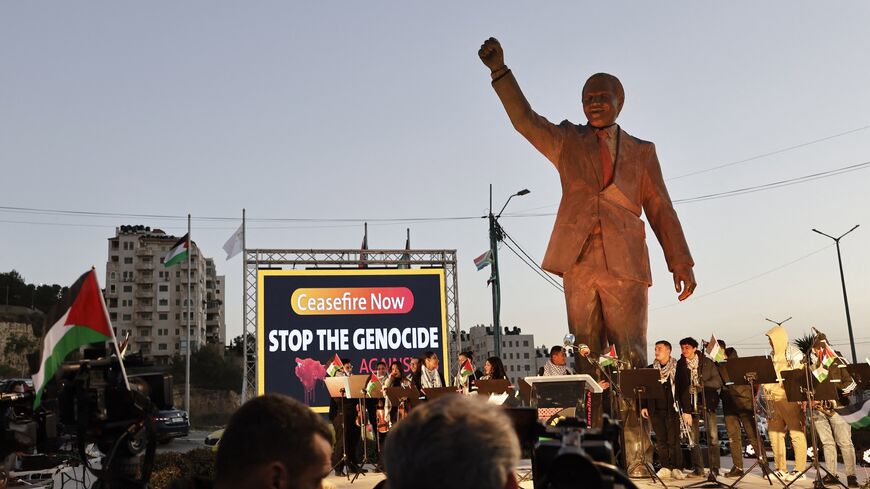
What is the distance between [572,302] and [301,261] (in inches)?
463

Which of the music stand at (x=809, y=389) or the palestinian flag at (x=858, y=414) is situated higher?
the music stand at (x=809, y=389)

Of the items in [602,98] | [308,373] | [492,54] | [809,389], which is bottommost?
[809,389]

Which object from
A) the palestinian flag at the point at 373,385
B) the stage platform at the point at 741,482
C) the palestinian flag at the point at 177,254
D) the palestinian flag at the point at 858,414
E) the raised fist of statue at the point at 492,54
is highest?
the palestinian flag at the point at 177,254

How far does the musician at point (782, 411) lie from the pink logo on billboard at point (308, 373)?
11.9 metres

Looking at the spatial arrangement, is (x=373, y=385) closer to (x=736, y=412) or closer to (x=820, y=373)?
(x=736, y=412)

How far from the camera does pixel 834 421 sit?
10.1 m

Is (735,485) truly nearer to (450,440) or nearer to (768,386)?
(768,386)

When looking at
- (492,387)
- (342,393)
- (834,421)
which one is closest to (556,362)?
(492,387)

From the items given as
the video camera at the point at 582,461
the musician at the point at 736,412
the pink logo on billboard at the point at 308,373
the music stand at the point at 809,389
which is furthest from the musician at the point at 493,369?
the video camera at the point at 582,461

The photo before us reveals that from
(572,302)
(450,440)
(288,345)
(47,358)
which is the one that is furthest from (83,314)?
(288,345)

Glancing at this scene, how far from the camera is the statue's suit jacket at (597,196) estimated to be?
1033cm

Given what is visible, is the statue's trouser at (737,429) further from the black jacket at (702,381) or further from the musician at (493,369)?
the musician at (493,369)

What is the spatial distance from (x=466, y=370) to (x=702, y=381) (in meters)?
3.40

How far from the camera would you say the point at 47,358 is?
3.76 metres
